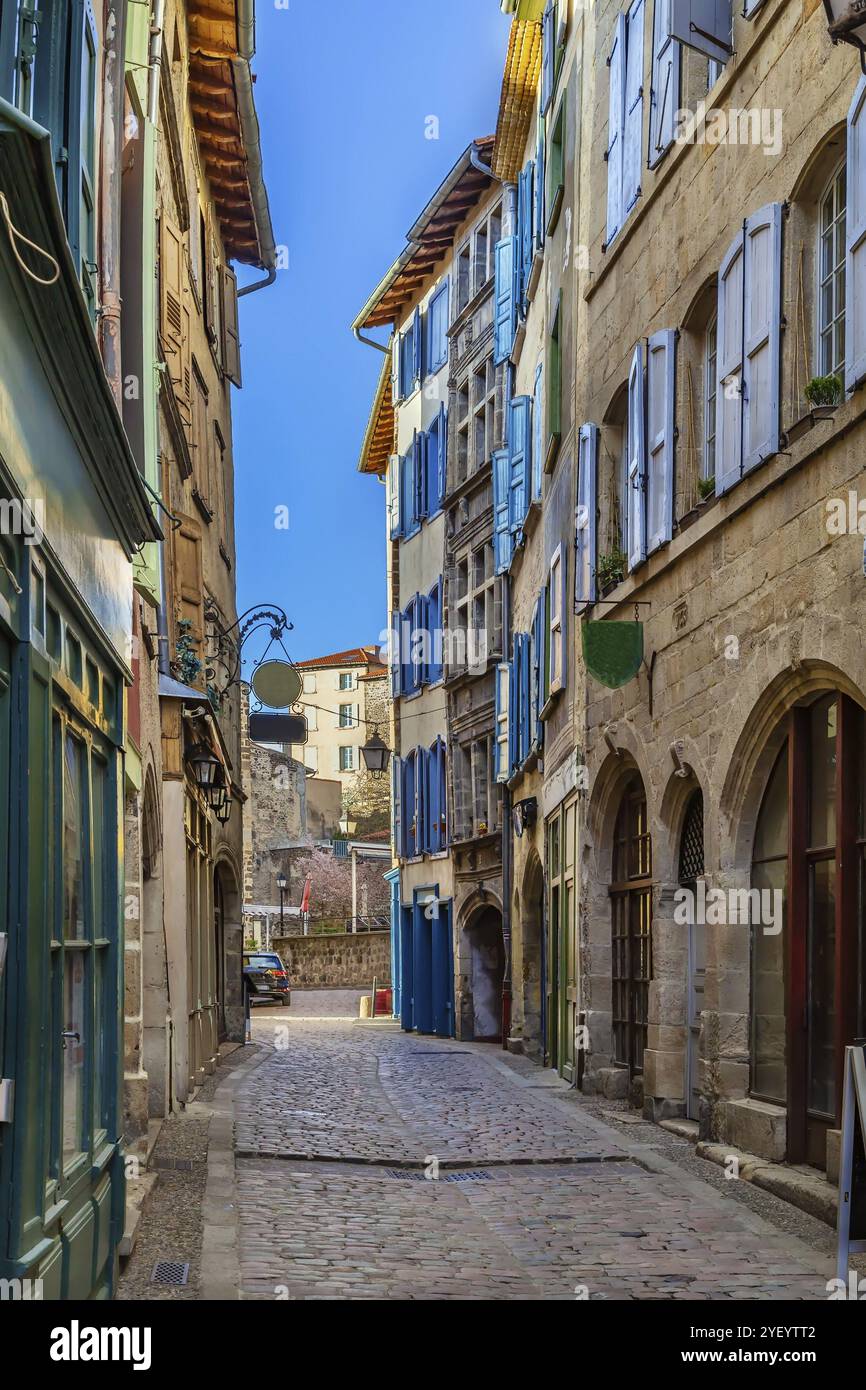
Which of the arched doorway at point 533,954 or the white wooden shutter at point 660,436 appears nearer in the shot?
the white wooden shutter at point 660,436

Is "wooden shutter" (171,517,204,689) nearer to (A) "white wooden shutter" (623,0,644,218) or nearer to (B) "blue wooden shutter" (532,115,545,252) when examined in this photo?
(B) "blue wooden shutter" (532,115,545,252)

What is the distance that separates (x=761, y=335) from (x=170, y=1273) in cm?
633

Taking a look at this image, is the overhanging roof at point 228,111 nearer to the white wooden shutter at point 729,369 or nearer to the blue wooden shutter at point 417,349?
the blue wooden shutter at point 417,349

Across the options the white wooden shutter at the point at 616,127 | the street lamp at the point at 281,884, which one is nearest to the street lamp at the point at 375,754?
the white wooden shutter at the point at 616,127

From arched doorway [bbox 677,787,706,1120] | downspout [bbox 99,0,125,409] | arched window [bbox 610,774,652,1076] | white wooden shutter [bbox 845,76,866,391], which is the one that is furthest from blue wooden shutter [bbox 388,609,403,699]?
white wooden shutter [bbox 845,76,866,391]

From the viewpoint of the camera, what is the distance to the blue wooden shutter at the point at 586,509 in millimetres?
15445

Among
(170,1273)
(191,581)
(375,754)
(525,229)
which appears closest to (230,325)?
(525,229)

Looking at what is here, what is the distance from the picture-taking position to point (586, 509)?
1563cm

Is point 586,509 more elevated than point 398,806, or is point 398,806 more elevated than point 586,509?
point 586,509

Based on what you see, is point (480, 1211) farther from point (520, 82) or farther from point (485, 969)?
point (485, 969)

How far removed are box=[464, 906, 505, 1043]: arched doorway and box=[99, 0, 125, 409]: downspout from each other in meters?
19.5

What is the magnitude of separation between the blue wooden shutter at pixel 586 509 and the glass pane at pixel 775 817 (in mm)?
4221
